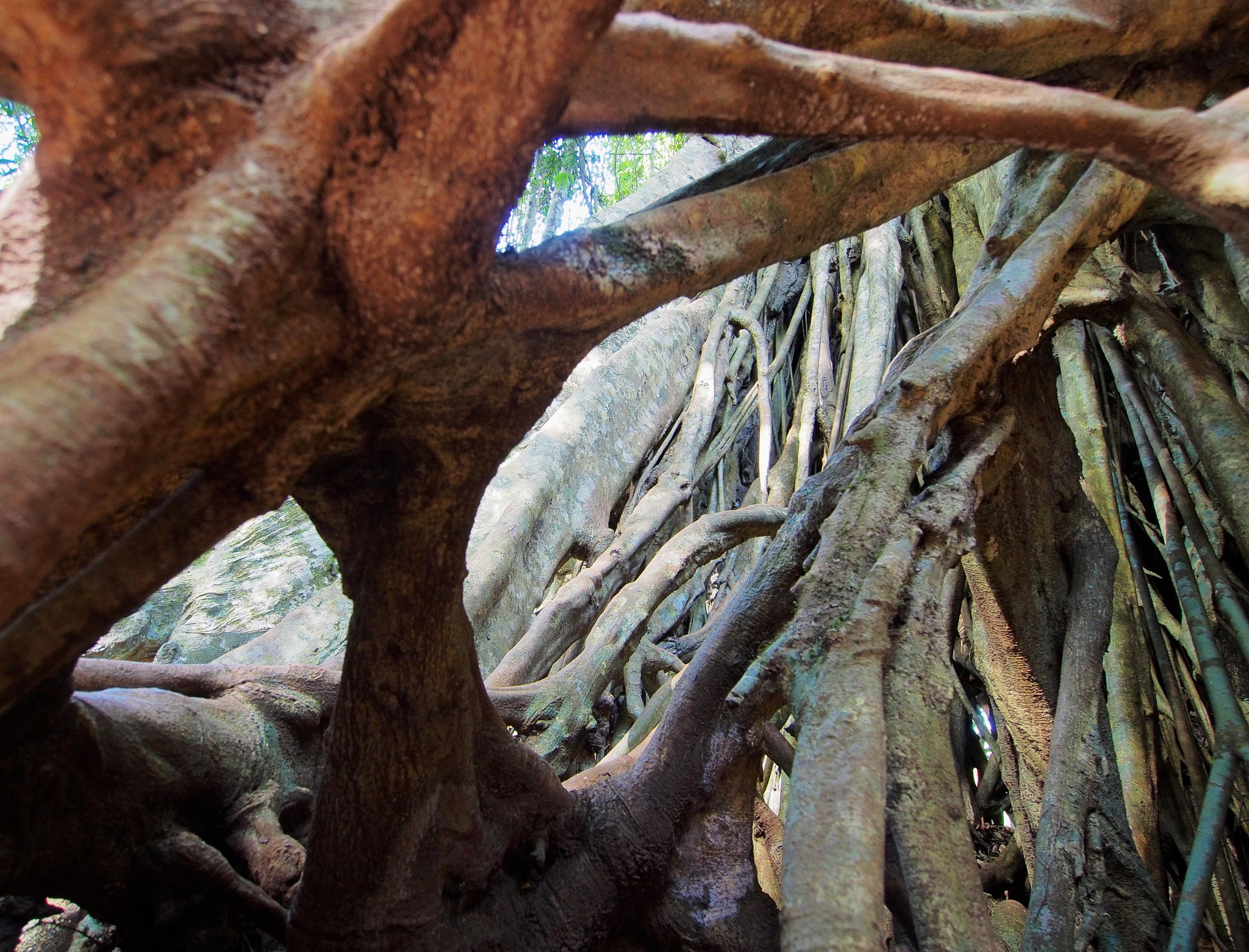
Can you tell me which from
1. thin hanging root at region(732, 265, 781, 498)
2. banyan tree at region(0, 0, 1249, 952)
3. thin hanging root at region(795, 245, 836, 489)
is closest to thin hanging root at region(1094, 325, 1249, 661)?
banyan tree at region(0, 0, 1249, 952)

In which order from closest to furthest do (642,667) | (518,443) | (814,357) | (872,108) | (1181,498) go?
(872,108), (518,443), (1181,498), (642,667), (814,357)

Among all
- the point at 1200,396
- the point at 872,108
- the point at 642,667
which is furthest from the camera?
the point at 642,667

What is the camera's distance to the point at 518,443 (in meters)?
1.18

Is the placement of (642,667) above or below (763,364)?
below

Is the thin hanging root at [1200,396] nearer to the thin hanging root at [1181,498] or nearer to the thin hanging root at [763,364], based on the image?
the thin hanging root at [1181,498]

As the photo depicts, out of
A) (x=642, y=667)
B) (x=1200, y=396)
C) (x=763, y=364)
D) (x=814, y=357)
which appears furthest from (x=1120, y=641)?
(x=763, y=364)

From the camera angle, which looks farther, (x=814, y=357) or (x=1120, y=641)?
(x=814, y=357)

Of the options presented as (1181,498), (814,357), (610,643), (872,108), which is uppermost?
(814,357)

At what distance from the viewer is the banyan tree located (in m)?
0.55

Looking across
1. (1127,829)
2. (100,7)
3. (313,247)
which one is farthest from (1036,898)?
(100,7)

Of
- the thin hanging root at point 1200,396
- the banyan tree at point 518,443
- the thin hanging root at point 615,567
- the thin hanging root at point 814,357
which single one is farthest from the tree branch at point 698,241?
the thin hanging root at point 814,357

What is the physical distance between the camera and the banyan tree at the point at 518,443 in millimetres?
554

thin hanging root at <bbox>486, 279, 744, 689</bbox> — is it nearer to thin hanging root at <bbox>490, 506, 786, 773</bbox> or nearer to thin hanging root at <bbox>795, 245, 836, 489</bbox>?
thin hanging root at <bbox>490, 506, 786, 773</bbox>

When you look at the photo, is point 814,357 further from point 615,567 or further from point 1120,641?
point 1120,641
